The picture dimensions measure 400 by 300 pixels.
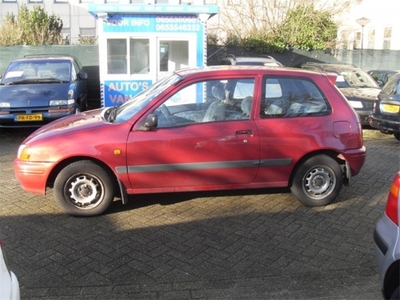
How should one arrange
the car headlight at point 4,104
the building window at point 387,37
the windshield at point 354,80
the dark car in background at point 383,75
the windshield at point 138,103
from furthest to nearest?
1. the building window at point 387,37
2. the dark car in background at point 383,75
3. the windshield at point 354,80
4. the car headlight at point 4,104
5. the windshield at point 138,103

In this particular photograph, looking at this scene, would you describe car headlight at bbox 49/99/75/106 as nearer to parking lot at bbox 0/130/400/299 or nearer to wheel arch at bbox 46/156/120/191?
parking lot at bbox 0/130/400/299

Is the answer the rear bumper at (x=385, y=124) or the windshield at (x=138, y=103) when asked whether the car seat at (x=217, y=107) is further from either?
the rear bumper at (x=385, y=124)

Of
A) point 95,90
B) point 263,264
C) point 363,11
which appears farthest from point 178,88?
point 363,11

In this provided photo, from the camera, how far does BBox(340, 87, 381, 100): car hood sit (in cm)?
1134

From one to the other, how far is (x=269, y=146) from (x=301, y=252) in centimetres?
144

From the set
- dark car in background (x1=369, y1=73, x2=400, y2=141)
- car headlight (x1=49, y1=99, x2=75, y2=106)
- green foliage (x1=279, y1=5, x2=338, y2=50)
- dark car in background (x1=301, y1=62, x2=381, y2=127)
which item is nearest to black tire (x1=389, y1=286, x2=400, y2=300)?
dark car in background (x1=369, y1=73, x2=400, y2=141)

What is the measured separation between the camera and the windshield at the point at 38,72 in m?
10.3

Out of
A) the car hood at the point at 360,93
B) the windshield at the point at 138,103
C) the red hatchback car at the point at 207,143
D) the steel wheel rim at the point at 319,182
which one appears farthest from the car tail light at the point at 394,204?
the car hood at the point at 360,93

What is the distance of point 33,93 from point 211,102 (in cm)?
600

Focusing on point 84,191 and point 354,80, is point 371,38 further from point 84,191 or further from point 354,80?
point 84,191

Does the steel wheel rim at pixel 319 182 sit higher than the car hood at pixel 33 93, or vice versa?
the car hood at pixel 33 93

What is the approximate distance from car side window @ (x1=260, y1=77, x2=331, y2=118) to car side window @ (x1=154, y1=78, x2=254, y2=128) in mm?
233

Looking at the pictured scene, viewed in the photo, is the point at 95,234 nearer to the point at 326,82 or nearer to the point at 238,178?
the point at 238,178

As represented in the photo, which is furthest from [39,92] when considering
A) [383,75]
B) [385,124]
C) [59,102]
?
[383,75]
